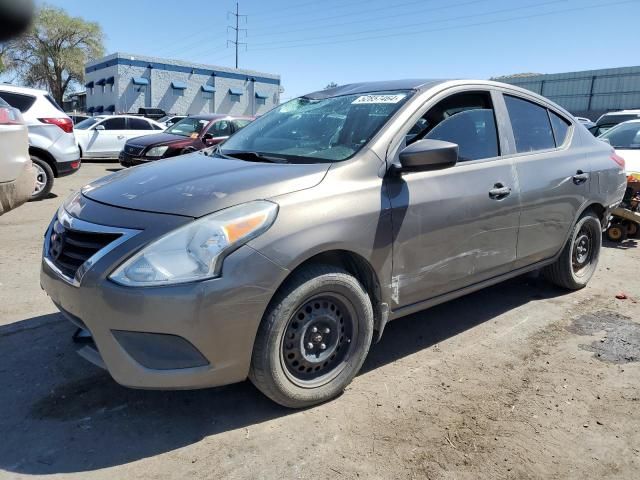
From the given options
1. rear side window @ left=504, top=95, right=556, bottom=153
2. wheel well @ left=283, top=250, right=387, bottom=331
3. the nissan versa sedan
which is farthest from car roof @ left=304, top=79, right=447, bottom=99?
wheel well @ left=283, top=250, right=387, bottom=331

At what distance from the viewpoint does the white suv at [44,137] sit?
8.43 meters

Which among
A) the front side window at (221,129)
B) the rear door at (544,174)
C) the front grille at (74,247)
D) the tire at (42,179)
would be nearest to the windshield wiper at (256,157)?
the front grille at (74,247)

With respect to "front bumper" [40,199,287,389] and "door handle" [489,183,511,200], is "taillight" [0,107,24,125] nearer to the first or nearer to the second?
"front bumper" [40,199,287,389]

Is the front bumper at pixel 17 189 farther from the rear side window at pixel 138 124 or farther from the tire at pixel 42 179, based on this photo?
the rear side window at pixel 138 124

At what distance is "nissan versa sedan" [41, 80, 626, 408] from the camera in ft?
7.57

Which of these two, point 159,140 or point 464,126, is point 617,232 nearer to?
point 464,126

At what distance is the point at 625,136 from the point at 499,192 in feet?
19.7

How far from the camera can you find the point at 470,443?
2543 mm

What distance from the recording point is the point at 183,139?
38.8ft

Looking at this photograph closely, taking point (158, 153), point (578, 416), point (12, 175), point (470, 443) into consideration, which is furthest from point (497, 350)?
point (158, 153)

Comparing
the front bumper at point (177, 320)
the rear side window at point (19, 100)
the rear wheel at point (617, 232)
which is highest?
the rear side window at point (19, 100)

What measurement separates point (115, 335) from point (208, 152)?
1.74 m

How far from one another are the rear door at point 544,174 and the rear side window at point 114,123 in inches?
609

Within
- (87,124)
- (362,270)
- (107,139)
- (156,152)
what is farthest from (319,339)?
(87,124)
